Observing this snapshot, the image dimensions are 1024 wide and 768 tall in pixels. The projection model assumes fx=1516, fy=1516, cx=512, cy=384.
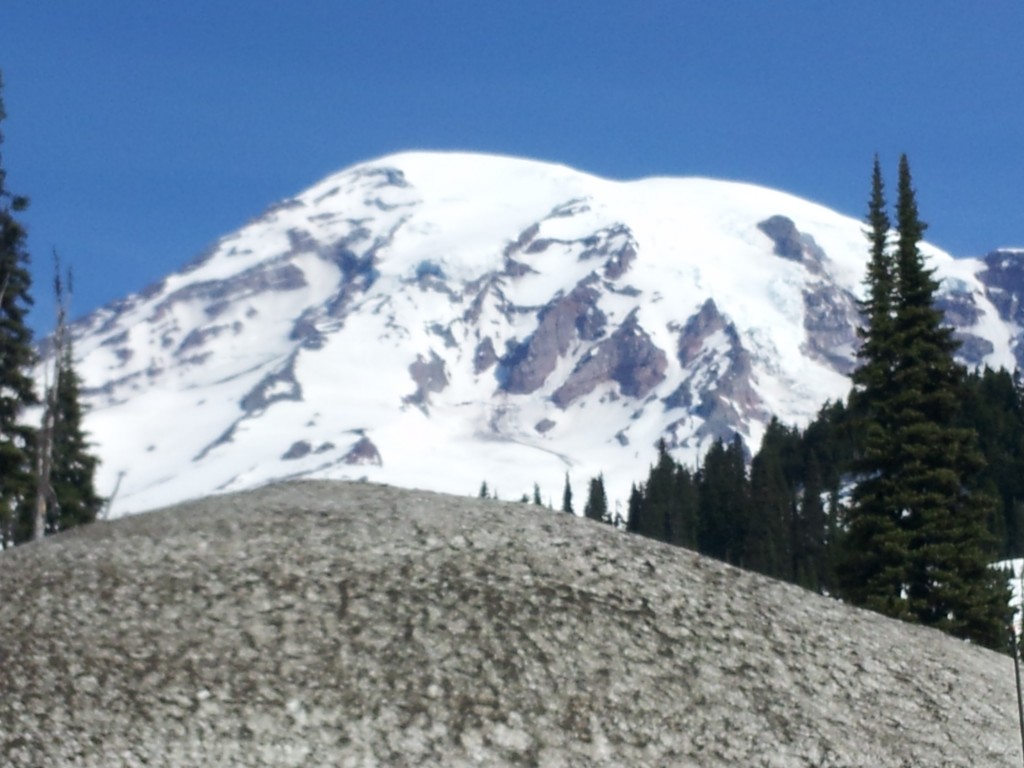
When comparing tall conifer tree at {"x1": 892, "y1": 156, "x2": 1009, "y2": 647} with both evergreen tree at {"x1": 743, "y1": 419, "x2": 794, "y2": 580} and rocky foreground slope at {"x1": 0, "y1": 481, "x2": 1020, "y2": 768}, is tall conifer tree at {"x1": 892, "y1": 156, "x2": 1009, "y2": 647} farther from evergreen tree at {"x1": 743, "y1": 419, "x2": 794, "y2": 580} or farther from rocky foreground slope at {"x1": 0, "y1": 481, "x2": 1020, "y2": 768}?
evergreen tree at {"x1": 743, "y1": 419, "x2": 794, "y2": 580}

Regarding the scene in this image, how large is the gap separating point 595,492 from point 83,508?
11839 cm

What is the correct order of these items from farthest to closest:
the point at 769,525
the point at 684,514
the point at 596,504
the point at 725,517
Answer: the point at 596,504, the point at 684,514, the point at 725,517, the point at 769,525

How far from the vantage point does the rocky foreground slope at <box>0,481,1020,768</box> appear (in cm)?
1551

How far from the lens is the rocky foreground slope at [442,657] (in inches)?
611

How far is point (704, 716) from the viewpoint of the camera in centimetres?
1652

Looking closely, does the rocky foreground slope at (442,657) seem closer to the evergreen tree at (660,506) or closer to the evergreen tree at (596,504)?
the evergreen tree at (660,506)

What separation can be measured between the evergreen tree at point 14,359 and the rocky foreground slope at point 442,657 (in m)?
17.4

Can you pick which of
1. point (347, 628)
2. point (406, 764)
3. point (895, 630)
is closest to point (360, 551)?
point (347, 628)

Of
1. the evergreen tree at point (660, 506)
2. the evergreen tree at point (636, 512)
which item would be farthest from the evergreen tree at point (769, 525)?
Answer: the evergreen tree at point (636, 512)

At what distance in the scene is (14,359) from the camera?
38.0m

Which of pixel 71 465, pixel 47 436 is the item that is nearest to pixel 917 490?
pixel 47 436

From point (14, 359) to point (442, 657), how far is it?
24416 mm

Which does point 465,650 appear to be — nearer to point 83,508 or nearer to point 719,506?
point 83,508

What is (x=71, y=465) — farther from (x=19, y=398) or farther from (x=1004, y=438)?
(x=1004, y=438)
